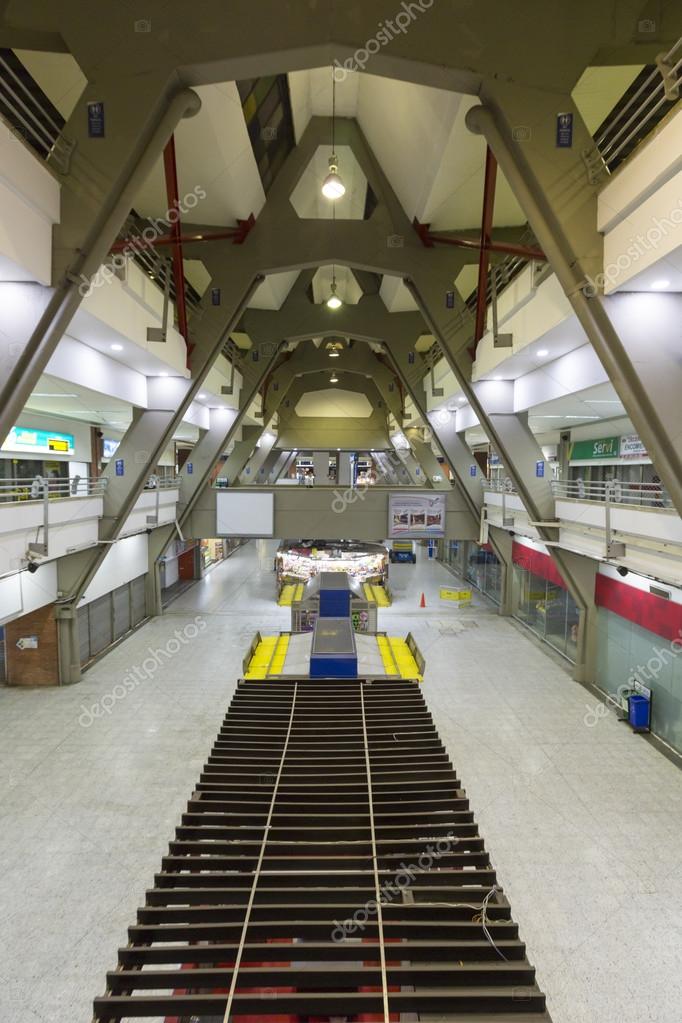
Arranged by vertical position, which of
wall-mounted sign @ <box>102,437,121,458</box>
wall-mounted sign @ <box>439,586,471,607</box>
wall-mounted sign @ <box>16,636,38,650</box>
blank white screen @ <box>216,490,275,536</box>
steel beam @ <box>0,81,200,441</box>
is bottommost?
wall-mounted sign @ <box>439,586,471,607</box>

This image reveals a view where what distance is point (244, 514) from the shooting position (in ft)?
56.2

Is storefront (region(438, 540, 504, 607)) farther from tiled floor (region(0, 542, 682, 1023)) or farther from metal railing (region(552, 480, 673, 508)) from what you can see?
metal railing (region(552, 480, 673, 508))

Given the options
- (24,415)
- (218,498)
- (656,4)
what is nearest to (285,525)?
(218,498)

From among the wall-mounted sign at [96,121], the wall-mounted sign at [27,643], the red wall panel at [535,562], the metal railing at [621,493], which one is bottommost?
the wall-mounted sign at [27,643]

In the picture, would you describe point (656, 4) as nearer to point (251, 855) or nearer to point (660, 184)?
point (660, 184)

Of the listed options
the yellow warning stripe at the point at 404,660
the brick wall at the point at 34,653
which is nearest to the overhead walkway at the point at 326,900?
the yellow warning stripe at the point at 404,660

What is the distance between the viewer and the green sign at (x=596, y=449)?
1460 cm

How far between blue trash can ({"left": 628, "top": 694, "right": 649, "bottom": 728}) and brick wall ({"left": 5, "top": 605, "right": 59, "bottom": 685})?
12.1 meters

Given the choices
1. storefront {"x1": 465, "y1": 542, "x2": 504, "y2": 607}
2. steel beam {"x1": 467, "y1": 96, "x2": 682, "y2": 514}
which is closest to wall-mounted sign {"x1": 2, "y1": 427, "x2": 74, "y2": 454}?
steel beam {"x1": 467, "y1": 96, "x2": 682, "y2": 514}

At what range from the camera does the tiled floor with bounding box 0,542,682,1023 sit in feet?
17.1

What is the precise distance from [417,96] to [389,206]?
3.42m

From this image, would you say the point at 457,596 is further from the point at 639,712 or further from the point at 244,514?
the point at 639,712

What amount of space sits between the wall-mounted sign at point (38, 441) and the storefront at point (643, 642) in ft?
46.0

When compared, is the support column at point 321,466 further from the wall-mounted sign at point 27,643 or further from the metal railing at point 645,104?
the metal railing at point 645,104
